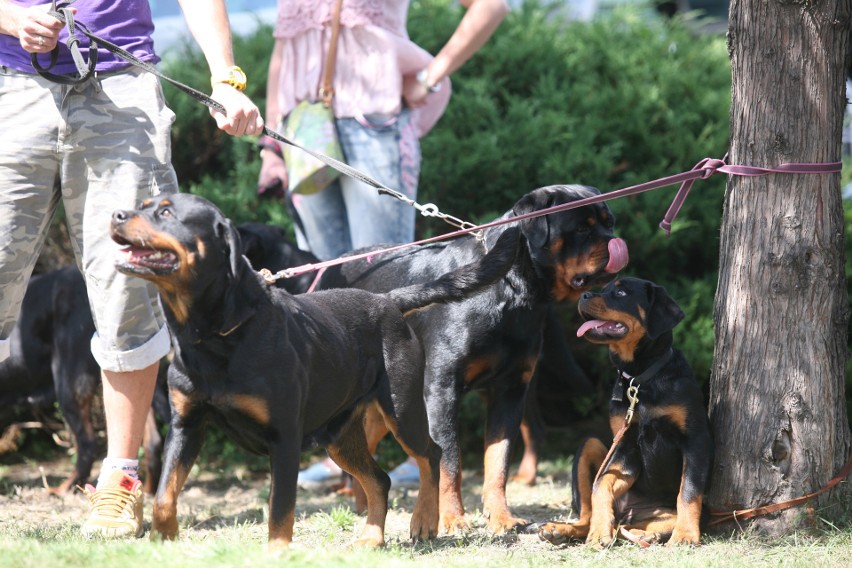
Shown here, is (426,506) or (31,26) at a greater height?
(31,26)

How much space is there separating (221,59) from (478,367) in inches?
74.9

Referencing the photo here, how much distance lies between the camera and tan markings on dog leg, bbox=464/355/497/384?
16.7 ft

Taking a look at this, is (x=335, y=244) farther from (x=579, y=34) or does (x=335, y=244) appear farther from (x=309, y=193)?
(x=579, y=34)

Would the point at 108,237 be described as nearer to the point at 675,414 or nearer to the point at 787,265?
the point at 675,414

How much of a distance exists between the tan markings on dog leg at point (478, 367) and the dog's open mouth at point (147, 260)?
6.32ft

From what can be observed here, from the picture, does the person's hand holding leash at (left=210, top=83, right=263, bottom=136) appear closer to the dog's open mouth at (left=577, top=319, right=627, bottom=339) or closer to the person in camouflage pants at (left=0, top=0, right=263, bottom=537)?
the person in camouflage pants at (left=0, top=0, right=263, bottom=537)

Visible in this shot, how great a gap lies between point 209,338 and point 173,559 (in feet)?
2.59

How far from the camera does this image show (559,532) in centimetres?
446

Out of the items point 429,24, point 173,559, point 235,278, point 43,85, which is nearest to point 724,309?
point 235,278

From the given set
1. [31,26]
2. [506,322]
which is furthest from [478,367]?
[31,26]

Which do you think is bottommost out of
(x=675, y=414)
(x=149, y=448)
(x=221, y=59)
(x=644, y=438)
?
(x=149, y=448)

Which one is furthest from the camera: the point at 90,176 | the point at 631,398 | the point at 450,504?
the point at 450,504

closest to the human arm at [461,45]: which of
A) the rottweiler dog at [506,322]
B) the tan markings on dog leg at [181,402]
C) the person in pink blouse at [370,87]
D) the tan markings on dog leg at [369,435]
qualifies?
the person in pink blouse at [370,87]

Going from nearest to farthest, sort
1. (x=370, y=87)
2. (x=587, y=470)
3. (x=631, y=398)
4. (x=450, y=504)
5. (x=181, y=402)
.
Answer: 1. (x=181, y=402)
2. (x=631, y=398)
3. (x=587, y=470)
4. (x=450, y=504)
5. (x=370, y=87)
